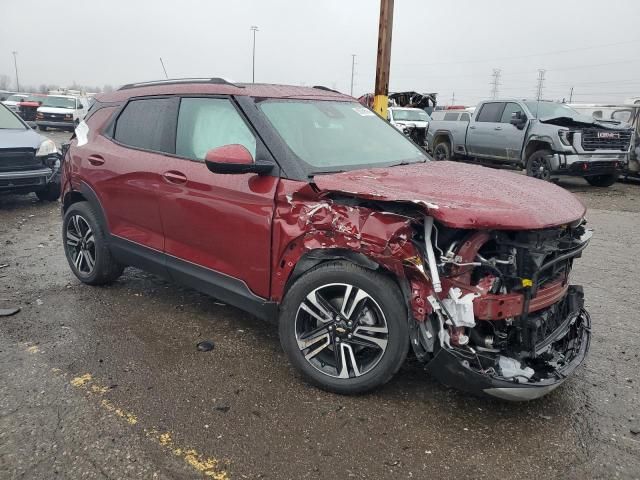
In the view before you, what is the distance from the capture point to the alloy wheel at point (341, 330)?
9.50ft

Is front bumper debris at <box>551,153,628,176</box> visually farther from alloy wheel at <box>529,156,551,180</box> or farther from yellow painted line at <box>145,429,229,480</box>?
yellow painted line at <box>145,429,229,480</box>

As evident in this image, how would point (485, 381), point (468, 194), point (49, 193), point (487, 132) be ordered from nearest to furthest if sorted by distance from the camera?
1. point (485, 381)
2. point (468, 194)
3. point (49, 193)
4. point (487, 132)

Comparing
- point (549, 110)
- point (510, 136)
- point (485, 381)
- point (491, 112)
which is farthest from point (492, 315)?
point (491, 112)

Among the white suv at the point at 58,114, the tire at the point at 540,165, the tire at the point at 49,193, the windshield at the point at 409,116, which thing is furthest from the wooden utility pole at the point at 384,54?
the white suv at the point at 58,114

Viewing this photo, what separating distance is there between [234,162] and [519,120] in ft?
34.3

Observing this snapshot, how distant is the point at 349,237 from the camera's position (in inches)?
113

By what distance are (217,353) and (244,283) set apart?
0.57 meters

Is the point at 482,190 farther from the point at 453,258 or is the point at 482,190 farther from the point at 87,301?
the point at 87,301

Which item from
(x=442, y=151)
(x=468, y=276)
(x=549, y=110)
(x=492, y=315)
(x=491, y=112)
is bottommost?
(x=442, y=151)

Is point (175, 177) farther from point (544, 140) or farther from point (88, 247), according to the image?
point (544, 140)

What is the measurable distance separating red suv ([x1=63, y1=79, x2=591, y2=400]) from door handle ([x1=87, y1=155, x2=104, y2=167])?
29 cm

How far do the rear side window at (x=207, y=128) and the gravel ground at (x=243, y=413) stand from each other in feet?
4.43

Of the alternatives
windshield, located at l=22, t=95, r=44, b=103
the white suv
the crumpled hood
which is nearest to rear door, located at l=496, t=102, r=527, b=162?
the crumpled hood

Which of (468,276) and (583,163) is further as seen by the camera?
(583,163)
